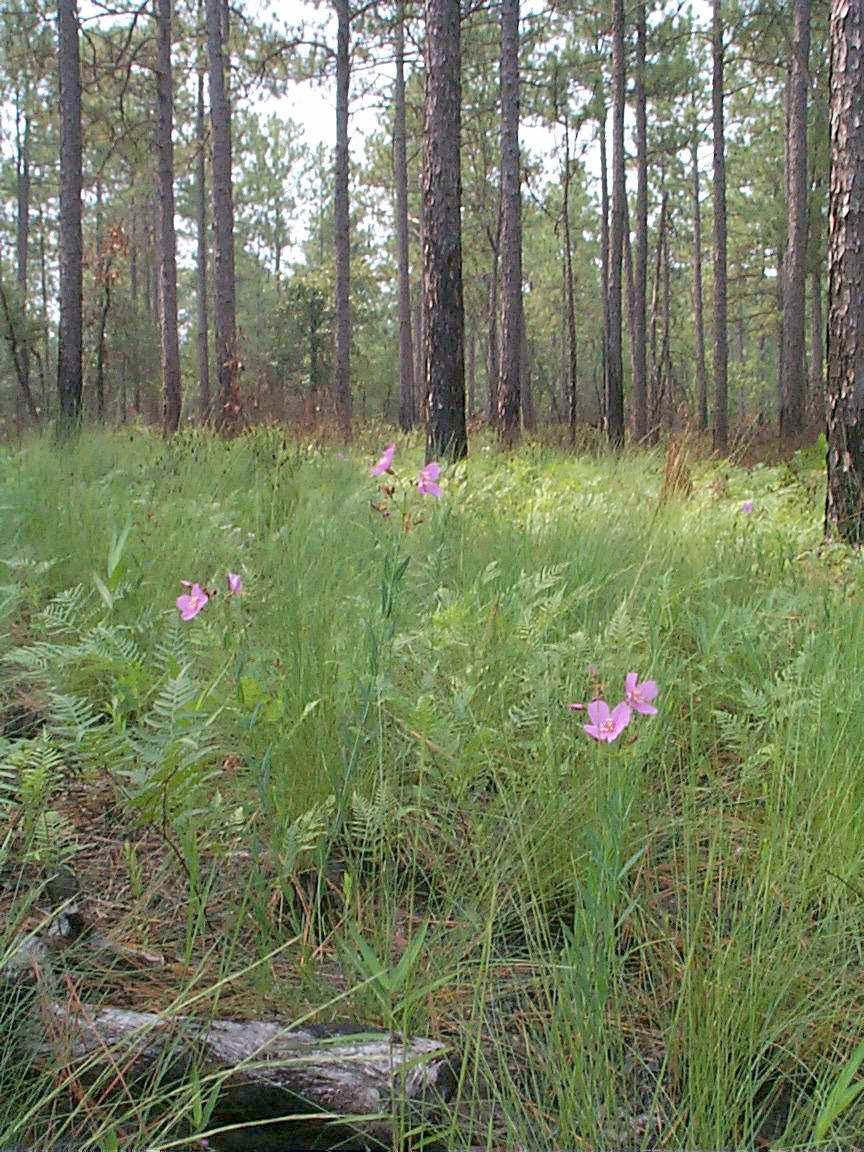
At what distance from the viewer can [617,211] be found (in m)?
14.0

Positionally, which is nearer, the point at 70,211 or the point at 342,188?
the point at 70,211

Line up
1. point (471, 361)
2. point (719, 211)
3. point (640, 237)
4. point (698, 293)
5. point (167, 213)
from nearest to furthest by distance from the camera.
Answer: point (167, 213) → point (719, 211) → point (640, 237) → point (698, 293) → point (471, 361)

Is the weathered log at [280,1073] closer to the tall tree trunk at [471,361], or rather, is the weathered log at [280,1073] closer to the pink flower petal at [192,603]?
the pink flower petal at [192,603]

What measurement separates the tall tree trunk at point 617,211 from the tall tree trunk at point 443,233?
528cm

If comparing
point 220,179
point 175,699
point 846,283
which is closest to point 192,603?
point 175,699

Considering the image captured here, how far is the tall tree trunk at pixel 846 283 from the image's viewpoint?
3.94 metres

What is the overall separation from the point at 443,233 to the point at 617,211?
27.2ft

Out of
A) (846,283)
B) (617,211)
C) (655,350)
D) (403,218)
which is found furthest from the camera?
(403,218)

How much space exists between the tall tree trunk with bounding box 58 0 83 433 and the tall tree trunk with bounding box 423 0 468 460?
4.61 meters

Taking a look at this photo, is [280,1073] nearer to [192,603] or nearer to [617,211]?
[192,603]

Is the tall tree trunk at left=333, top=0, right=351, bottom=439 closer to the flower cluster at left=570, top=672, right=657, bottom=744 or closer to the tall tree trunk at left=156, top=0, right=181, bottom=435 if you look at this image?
the tall tree trunk at left=156, top=0, right=181, bottom=435

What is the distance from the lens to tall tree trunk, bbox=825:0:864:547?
3943 millimetres

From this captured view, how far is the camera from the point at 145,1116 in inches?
39.3

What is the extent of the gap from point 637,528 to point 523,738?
78.4 inches
